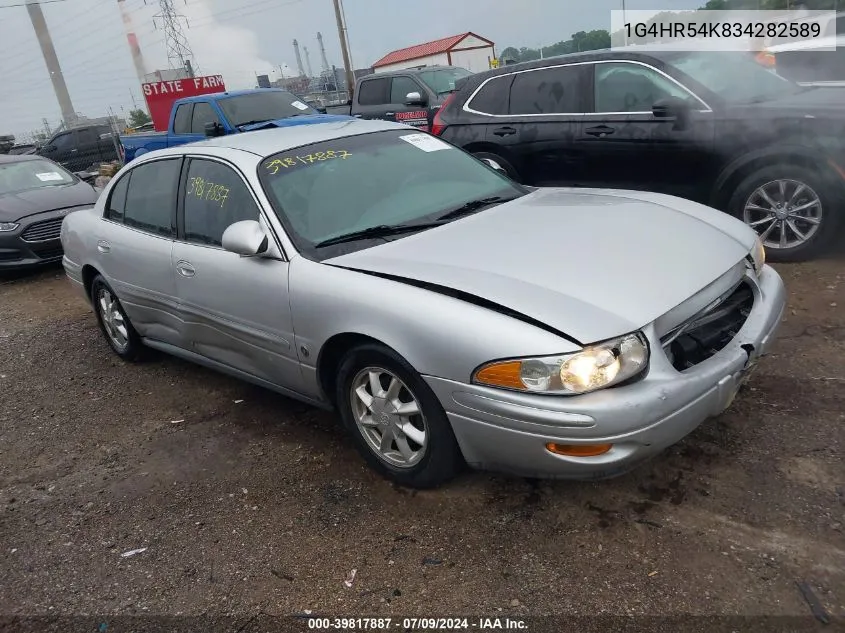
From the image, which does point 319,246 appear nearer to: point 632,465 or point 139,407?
point 632,465

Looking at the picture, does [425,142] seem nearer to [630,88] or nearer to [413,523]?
[413,523]

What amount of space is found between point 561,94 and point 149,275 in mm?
3723

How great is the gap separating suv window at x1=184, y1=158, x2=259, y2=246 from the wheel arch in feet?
11.7

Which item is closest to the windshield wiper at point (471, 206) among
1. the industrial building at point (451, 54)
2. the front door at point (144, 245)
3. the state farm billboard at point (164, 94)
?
the front door at point (144, 245)

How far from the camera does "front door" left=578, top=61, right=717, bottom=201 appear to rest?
16.9ft

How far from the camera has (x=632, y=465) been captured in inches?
95.8

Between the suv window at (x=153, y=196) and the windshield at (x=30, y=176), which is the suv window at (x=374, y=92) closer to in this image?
the windshield at (x=30, y=176)

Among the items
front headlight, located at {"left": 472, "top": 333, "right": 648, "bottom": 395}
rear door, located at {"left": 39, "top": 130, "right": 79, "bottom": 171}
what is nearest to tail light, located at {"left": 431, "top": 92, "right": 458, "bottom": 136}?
front headlight, located at {"left": 472, "top": 333, "right": 648, "bottom": 395}

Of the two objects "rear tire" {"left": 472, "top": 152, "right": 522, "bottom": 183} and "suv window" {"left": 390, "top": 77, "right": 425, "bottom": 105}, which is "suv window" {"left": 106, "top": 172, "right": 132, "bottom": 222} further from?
"suv window" {"left": 390, "top": 77, "right": 425, "bottom": 105}

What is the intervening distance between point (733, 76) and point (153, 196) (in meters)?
4.36

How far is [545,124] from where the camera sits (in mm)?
5883

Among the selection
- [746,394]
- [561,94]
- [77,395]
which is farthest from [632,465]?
[561,94]

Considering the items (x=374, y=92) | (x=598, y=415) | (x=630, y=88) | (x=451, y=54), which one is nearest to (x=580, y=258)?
(x=598, y=415)

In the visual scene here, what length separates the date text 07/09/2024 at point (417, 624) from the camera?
2219 mm
